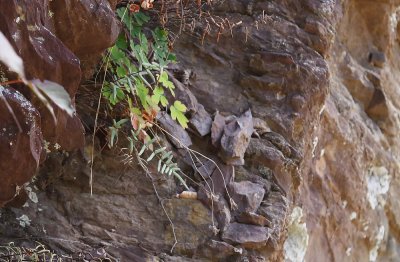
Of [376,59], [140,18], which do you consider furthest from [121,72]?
[376,59]

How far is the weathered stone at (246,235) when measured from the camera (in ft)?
6.68

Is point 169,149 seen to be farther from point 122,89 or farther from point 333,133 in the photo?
point 333,133

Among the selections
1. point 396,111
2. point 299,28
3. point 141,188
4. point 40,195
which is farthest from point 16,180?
point 396,111

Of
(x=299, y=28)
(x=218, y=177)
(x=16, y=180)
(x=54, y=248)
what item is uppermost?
(x=299, y=28)

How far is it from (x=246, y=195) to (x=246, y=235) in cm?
16

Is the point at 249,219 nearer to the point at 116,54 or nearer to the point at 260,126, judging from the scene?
the point at 260,126

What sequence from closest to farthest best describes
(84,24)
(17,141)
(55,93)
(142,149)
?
(55,93) < (17,141) < (84,24) < (142,149)

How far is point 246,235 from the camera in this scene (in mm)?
2053

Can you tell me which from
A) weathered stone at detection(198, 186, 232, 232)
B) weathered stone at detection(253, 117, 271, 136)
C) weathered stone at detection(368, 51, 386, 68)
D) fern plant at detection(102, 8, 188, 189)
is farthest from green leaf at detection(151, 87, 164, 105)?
weathered stone at detection(368, 51, 386, 68)

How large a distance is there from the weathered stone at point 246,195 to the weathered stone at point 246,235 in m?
0.07

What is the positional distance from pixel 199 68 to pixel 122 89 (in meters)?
0.56

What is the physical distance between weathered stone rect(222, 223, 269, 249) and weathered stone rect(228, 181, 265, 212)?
7 centimetres

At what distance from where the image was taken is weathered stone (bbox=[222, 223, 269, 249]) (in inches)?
80.2

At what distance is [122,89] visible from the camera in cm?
201
